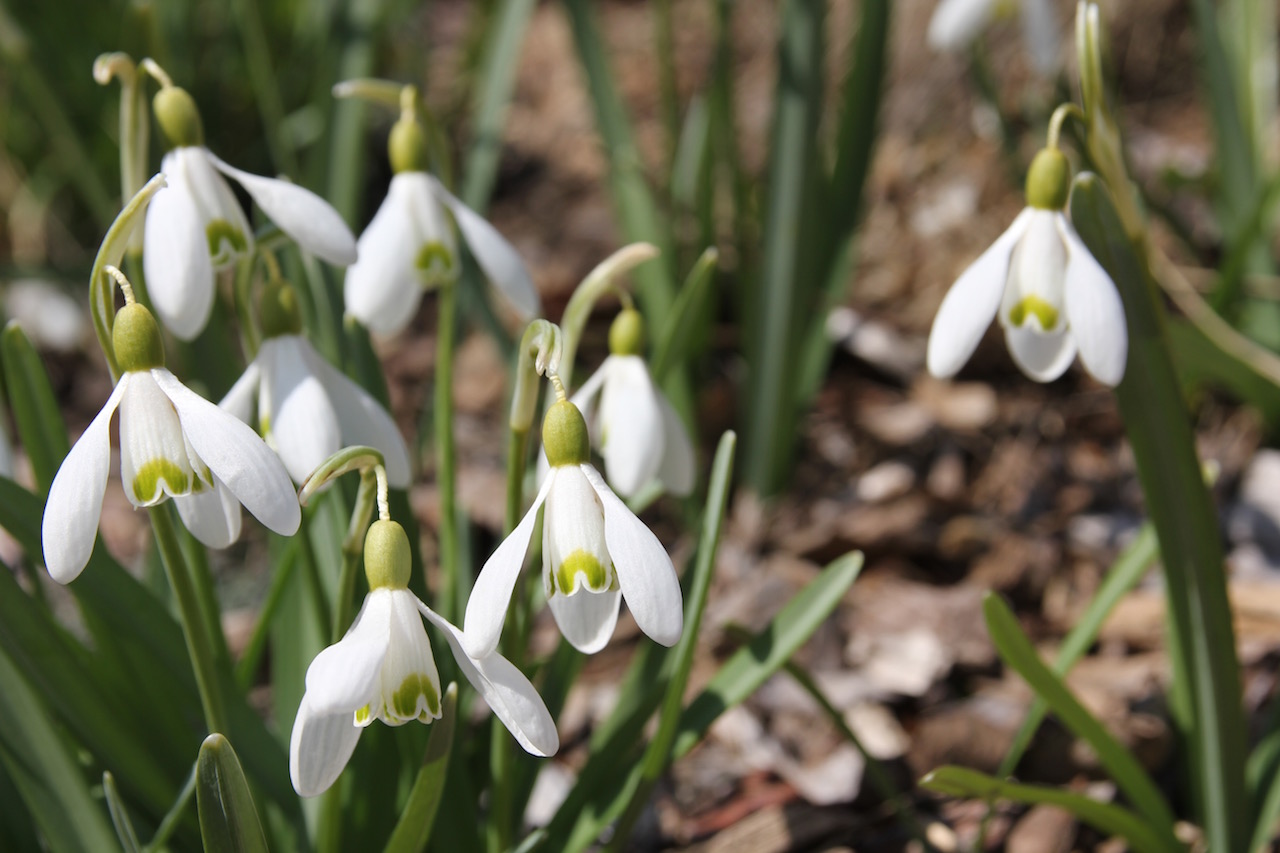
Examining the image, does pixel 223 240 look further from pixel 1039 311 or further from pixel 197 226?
pixel 1039 311

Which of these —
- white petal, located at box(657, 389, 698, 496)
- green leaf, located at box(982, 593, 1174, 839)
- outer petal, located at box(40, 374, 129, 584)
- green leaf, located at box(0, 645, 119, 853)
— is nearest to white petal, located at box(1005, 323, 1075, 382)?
green leaf, located at box(982, 593, 1174, 839)

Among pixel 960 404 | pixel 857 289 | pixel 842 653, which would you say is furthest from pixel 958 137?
pixel 842 653

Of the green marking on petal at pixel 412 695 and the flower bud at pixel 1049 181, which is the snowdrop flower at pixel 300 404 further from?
the flower bud at pixel 1049 181

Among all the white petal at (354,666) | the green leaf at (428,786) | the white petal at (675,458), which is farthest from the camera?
the white petal at (675,458)

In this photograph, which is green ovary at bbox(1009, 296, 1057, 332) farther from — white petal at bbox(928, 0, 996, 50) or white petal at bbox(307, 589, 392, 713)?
white petal at bbox(928, 0, 996, 50)

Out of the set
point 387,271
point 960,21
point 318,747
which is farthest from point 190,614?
point 960,21

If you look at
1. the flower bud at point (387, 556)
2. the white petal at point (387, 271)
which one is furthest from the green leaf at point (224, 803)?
the white petal at point (387, 271)

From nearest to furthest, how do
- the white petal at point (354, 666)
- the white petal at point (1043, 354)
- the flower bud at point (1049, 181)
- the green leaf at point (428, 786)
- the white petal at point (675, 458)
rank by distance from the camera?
the white petal at point (354, 666), the green leaf at point (428, 786), the flower bud at point (1049, 181), the white petal at point (1043, 354), the white petal at point (675, 458)
